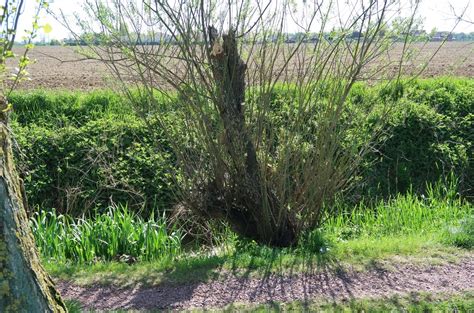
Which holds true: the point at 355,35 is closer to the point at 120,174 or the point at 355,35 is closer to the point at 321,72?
the point at 321,72

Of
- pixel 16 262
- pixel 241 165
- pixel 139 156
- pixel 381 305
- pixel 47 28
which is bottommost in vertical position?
pixel 139 156

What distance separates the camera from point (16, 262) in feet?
10.1

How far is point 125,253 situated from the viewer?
7.44 meters

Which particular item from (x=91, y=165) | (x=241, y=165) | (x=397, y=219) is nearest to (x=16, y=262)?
(x=241, y=165)

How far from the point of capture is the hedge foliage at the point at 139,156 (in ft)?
33.8

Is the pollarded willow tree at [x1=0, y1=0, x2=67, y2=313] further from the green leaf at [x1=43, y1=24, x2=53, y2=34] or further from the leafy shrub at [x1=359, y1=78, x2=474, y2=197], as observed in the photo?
the leafy shrub at [x1=359, y1=78, x2=474, y2=197]

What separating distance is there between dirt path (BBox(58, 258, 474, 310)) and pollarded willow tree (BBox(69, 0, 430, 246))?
138cm

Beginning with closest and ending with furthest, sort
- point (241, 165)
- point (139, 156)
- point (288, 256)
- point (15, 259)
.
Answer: point (15, 259) → point (288, 256) → point (241, 165) → point (139, 156)

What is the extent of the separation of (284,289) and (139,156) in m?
5.50

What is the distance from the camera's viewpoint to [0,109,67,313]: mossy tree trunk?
302cm

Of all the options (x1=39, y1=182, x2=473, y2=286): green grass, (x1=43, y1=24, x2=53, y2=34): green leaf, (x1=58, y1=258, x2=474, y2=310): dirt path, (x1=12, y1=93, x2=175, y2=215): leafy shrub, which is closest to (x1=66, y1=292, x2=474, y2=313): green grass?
(x1=58, y1=258, x2=474, y2=310): dirt path

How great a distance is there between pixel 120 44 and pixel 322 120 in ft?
7.29

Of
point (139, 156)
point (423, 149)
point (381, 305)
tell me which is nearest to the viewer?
point (381, 305)

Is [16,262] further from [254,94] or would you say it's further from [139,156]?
[139,156]
